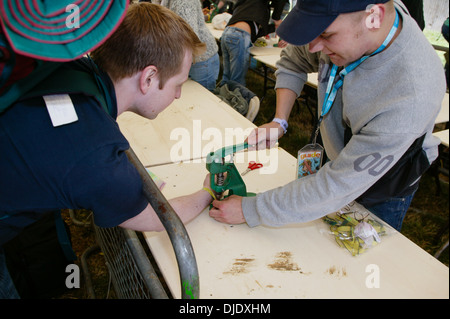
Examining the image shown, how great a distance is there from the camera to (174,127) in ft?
6.61

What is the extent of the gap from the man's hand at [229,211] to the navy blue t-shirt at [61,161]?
18.8 inches

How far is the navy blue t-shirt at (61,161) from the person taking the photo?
0.75 m

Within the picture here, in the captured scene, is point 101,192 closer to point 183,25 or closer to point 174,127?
point 183,25

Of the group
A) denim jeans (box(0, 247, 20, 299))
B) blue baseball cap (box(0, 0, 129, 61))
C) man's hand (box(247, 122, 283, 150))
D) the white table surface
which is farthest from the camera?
the white table surface

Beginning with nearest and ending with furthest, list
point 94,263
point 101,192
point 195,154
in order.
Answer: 1. point 101,192
2. point 195,154
3. point 94,263

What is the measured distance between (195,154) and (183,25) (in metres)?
0.74

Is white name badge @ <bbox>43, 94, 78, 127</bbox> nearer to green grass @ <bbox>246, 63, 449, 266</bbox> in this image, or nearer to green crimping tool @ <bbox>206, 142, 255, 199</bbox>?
green crimping tool @ <bbox>206, 142, 255, 199</bbox>

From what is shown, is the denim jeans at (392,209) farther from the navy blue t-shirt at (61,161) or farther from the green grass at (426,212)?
the green grass at (426,212)

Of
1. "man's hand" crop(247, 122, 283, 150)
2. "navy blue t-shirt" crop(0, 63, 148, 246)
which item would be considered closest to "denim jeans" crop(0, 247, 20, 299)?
"navy blue t-shirt" crop(0, 63, 148, 246)

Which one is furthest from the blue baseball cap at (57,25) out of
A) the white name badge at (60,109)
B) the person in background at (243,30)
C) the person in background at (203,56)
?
the person in background at (243,30)

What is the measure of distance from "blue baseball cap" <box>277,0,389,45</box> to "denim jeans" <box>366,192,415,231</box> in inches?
30.7

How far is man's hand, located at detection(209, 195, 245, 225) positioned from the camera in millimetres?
1244

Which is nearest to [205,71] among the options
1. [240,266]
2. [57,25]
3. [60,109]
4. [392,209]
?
[392,209]

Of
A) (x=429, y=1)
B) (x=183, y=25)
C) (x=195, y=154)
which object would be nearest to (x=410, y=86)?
(x=183, y=25)
